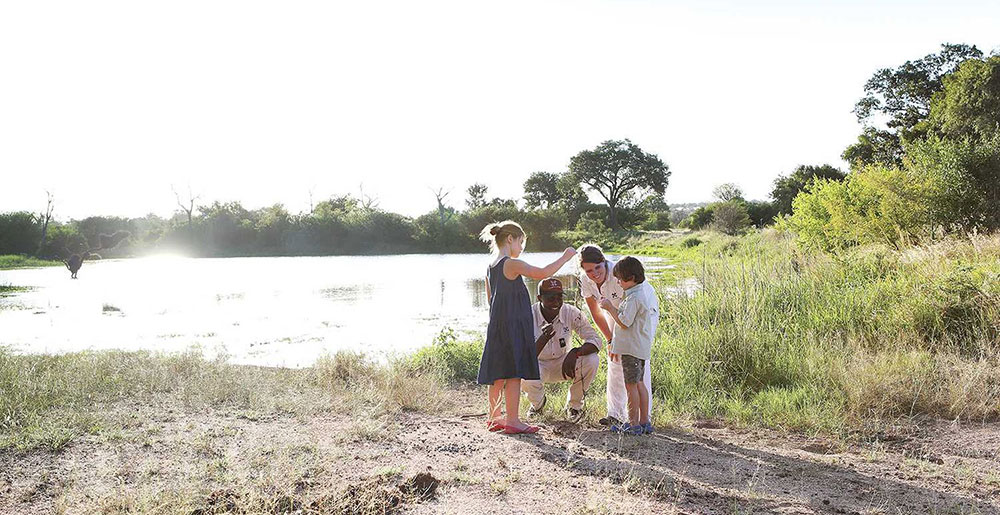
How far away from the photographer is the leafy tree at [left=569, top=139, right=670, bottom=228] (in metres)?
71.6

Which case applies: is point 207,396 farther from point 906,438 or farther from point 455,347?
point 906,438

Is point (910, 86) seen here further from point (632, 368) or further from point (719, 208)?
point (632, 368)

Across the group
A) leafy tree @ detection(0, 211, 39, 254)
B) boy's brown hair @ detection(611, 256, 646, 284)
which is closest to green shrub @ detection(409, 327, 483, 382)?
boy's brown hair @ detection(611, 256, 646, 284)

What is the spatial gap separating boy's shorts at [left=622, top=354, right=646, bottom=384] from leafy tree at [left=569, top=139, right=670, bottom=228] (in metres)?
66.7

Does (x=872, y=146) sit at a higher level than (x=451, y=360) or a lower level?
higher

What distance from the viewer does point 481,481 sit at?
12.6 feet

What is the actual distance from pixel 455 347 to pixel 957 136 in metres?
27.9

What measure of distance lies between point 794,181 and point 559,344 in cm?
4673

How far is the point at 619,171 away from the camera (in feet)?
238

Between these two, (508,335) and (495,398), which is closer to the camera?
(508,335)

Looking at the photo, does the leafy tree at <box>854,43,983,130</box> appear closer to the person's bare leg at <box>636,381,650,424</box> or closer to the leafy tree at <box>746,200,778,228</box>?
the leafy tree at <box>746,200,778,228</box>

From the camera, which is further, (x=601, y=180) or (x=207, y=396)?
(x=601, y=180)

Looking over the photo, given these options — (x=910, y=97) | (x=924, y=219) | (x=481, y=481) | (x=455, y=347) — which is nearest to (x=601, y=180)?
(x=910, y=97)

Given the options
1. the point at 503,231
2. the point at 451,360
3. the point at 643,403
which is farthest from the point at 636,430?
the point at 451,360
